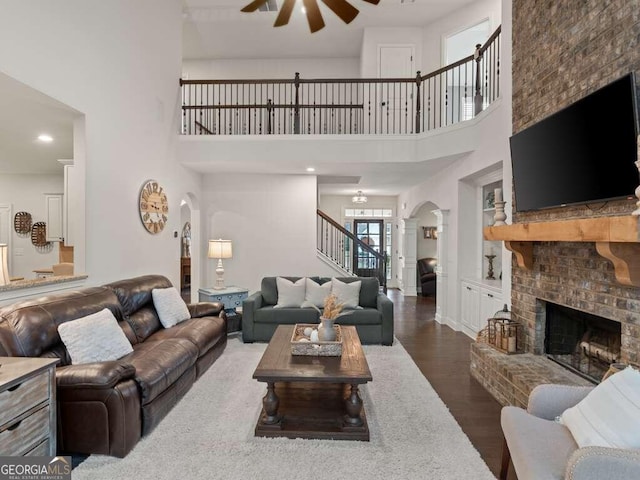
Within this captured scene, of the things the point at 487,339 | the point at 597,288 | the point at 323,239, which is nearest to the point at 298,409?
the point at 487,339

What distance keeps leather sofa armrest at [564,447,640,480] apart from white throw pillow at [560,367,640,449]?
19 cm

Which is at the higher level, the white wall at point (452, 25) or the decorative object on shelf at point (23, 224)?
the white wall at point (452, 25)

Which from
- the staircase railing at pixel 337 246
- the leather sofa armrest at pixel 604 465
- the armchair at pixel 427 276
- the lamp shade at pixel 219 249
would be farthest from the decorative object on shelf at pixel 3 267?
the armchair at pixel 427 276

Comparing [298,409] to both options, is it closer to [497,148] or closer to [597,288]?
[597,288]

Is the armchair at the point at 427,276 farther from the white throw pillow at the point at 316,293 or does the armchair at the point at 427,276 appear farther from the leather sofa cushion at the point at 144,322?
the leather sofa cushion at the point at 144,322

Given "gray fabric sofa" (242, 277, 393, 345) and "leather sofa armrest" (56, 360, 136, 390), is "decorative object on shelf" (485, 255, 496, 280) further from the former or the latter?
"leather sofa armrest" (56, 360, 136, 390)

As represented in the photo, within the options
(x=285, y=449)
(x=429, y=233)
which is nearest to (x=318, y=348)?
(x=285, y=449)

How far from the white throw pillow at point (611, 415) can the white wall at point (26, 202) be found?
831 cm

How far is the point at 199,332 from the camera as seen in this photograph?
12.0 ft

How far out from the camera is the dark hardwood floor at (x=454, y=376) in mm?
2547

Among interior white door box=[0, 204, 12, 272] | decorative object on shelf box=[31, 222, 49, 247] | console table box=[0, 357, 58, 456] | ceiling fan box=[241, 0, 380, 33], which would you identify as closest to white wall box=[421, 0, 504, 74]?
ceiling fan box=[241, 0, 380, 33]

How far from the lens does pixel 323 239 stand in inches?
293

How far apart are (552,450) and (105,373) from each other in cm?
252

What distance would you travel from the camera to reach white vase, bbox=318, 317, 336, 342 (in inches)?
120
